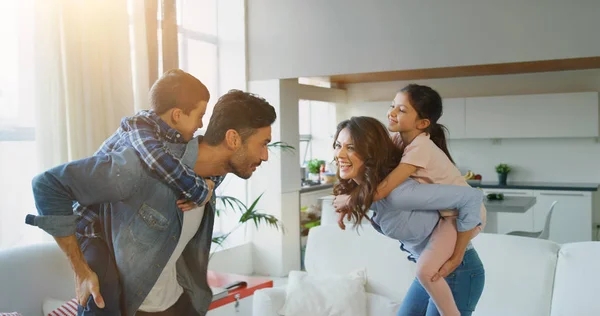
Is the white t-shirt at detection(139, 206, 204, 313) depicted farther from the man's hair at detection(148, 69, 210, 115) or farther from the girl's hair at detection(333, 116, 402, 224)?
the girl's hair at detection(333, 116, 402, 224)

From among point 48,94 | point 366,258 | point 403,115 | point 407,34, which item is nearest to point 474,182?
point 407,34

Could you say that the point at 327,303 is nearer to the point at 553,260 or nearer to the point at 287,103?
the point at 553,260

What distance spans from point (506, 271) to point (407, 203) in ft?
4.56

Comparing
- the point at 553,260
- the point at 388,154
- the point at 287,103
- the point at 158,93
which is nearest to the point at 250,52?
the point at 287,103

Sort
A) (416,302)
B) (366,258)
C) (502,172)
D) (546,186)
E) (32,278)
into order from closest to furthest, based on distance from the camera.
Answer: (416,302) < (32,278) < (366,258) < (546,186) < (502,172)

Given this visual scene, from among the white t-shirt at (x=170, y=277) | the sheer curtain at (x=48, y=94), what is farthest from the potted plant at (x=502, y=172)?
the white t-shirt at (x=170, y=277)

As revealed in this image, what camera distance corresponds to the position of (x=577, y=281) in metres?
2.87

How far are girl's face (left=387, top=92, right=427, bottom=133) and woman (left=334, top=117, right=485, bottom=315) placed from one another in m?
0.09

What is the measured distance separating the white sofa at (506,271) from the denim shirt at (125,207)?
1522 millimetres

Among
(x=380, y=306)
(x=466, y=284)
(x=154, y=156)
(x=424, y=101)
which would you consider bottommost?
(x=380, y=306)

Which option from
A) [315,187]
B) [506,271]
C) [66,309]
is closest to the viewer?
[66,309]

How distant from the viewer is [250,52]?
673 cm

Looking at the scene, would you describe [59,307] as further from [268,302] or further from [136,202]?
[136,202]

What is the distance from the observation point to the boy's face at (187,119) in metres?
1.42
